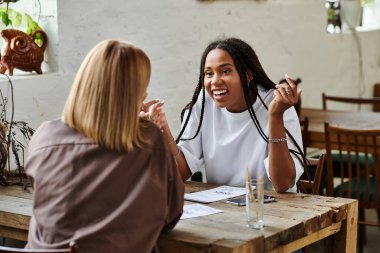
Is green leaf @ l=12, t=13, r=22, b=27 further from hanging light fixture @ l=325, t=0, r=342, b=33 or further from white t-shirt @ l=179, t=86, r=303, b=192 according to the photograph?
hanging light fixture @ l=325, t=0, r=342, b=33

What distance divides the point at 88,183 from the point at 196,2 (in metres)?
2.76

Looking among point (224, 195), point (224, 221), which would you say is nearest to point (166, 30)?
point (224, 195)

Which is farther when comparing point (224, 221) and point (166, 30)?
point (166, 30)

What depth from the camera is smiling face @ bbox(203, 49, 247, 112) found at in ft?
10.2

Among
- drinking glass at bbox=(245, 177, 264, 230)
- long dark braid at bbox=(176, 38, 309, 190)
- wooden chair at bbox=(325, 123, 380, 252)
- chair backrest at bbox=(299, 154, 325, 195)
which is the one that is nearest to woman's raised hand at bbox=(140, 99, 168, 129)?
long dark braid at bbox=(176, 38, 309, 190)

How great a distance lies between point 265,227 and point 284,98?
604 mm

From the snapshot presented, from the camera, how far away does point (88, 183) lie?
219 centimetres

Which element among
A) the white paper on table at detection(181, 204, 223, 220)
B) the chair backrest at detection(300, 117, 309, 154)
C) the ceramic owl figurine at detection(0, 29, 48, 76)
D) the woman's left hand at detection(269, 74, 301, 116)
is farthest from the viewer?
the chair backrest at detection(300, 117, 309, 154)

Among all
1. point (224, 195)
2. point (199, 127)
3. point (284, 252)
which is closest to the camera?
point (284, 252)

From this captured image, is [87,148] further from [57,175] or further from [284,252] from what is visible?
[284,252]

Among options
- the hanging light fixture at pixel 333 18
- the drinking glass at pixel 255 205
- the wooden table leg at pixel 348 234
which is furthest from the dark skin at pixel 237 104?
the hanging light fixture at pixel 333 18

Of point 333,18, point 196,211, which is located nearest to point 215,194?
point 196,211

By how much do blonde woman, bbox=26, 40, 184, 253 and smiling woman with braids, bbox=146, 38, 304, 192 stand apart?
0.78 m

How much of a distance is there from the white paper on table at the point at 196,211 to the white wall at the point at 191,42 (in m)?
1.28
